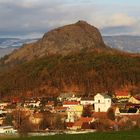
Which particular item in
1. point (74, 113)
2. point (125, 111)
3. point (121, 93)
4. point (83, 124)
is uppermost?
point (121, 93)

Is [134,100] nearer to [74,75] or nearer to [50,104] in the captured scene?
[50,104]

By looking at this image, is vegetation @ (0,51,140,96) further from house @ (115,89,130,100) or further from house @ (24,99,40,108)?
house @ (24,99,40,108)

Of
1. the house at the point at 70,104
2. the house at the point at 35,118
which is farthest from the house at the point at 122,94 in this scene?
the house at the point at 35,118

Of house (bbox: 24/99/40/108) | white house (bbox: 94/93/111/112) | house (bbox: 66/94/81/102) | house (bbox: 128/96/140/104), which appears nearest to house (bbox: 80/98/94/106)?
house (bbox: 66/94/81/102)

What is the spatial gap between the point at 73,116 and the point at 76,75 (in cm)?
4527

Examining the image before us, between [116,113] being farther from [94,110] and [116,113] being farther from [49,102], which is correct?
[49,102]

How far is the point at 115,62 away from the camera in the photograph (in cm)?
12475

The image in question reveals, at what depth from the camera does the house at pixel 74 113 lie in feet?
234

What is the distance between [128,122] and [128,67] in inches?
2610

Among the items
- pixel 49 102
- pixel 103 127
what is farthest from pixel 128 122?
pixel 49 102

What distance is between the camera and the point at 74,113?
74125 millimetres

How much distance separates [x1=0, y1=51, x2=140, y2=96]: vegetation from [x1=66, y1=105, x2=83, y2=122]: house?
26199 millimetres

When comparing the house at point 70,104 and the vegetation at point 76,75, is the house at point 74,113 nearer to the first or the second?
the house at point 70,104

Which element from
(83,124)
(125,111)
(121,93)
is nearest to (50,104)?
(121,93)
